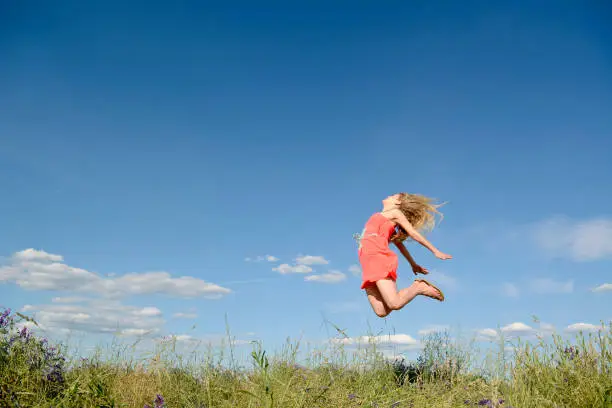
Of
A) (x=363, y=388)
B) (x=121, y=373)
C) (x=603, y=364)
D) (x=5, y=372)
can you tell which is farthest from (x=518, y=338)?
(x=5, y=372)

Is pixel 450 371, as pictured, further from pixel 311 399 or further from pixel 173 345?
pixel 173 345

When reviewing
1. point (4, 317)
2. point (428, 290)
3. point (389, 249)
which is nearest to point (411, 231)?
point (389, 249)

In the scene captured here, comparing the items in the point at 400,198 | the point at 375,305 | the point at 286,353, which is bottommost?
the point at 286,353

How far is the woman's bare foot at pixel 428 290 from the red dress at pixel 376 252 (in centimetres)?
31

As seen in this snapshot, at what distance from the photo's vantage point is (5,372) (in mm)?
4781

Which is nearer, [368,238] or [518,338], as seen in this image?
[518,338]

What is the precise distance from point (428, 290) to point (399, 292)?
1.22 feet

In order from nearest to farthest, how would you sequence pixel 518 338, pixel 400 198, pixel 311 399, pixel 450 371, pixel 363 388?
pixel 311 399 < pixel 363 388 < pixel 518 338 < pixel 450 371 < pixel 400 198

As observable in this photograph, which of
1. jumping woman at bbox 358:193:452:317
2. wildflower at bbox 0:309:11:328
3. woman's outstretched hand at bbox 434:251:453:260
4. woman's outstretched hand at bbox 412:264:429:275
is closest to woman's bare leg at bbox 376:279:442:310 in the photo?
jumping woman at bbox 358:193:452:317

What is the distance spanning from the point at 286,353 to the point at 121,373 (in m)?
2.11

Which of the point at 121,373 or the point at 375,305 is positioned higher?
the point at 375,305

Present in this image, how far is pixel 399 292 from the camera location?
6.44m

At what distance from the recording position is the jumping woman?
6410 millimetres

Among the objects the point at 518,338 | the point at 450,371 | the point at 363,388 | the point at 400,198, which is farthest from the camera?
the point at 400,198
